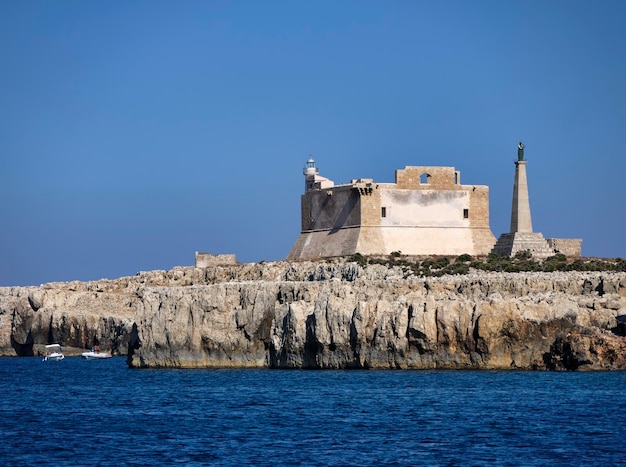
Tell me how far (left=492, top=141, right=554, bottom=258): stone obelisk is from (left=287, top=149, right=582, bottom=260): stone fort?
1016 mm

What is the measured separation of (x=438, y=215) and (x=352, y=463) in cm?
4492

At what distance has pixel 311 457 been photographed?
2950cm

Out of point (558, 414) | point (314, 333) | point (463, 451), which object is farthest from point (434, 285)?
point (463, 451)

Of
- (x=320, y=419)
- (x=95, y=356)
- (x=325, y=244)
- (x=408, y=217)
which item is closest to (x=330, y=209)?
(x=325, y=244)

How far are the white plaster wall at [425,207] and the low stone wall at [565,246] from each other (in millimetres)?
5608

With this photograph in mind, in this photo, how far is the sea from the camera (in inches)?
1167

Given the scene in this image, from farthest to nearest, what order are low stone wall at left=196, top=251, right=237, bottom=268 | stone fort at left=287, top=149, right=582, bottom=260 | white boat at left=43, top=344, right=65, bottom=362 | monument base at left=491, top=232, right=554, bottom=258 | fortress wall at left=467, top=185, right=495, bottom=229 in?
low stone wall at left=196, top=251, right=237, bottom=268
fortress wall at left=467, top=185, right=495, bottom=229
stone fort at left=287, top=149, right=582, bottom=260
monument base at left=491, top=232, right=554, bottom=258
white boat at left=43, top=344, right=65, bottom=362

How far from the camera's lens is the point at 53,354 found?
66500 mm

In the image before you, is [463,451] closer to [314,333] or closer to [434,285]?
[314,333]

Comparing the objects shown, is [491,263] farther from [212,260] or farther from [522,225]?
[212,260]

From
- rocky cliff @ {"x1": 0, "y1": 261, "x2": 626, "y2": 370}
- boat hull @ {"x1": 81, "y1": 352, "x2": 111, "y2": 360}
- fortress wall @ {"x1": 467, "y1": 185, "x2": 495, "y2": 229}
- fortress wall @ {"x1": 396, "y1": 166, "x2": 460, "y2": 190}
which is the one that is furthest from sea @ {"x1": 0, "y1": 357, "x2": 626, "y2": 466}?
fortress wall @ {"x1": 467, "y1": 185, "x2": 495, "y2": 229}

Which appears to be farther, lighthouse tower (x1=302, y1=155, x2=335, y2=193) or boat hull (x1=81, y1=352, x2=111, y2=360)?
lighthouse tower (x1=302, y1=155, x2=335, y2=193)

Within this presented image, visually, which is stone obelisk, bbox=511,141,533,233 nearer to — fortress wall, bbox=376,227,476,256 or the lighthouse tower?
fortress wall, bbox=376,227,476,256

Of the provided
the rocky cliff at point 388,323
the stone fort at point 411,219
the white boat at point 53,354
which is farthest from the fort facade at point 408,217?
the white boat at point 53,354
